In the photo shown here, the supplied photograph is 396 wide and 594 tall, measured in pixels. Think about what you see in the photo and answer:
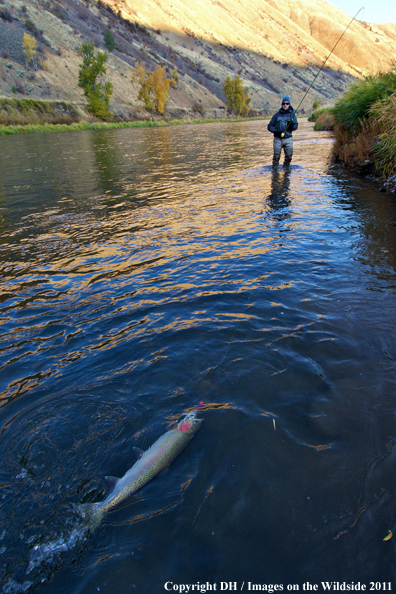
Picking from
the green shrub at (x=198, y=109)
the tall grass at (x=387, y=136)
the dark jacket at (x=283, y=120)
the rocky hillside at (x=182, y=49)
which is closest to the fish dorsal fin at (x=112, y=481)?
the tall grass at (x=387, y=136)

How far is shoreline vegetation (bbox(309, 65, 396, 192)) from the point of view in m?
10.9

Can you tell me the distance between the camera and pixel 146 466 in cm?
283

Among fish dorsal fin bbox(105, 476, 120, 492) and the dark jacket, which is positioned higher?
the dark jacket

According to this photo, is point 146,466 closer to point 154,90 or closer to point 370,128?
point 370,128

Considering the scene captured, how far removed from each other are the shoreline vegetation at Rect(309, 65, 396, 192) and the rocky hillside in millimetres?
866

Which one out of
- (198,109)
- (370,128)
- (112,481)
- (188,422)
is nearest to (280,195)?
(370,128)

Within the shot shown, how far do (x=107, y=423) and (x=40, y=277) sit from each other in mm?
4078

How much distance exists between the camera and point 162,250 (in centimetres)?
759

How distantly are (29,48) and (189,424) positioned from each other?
7815cm

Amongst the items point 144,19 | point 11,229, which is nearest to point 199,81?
point 144,19

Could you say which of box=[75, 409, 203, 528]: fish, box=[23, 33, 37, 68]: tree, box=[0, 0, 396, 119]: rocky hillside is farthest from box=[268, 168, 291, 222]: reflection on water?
box=[23, 33, 37, 68]: tree

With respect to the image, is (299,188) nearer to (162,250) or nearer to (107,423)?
(162,250)

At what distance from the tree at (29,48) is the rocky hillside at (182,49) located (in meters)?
1.47

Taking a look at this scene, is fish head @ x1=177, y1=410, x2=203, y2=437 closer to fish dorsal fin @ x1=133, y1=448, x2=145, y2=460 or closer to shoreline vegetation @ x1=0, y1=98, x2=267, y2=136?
fish dorsal fin @ x1=133, y1=448, x2=145, y2=460
